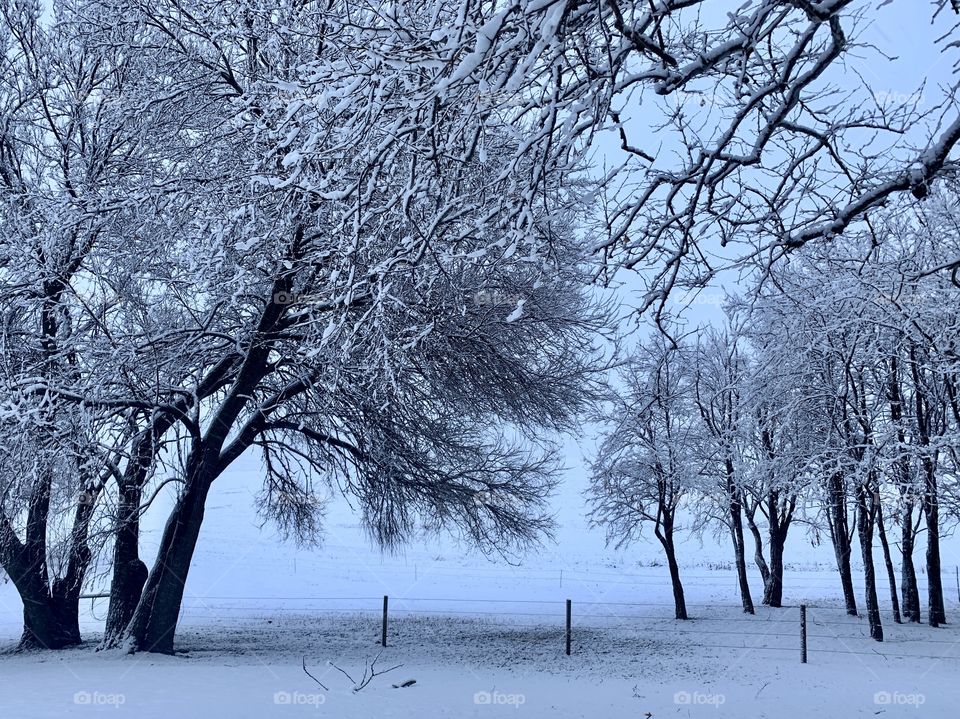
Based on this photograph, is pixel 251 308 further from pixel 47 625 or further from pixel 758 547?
pixel 758 547

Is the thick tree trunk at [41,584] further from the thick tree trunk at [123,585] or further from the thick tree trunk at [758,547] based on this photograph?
the thick tree trunk at [758,547]

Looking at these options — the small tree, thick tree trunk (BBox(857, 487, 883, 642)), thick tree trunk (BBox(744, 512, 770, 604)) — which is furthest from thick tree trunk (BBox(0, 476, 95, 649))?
thick tree trunk (BBox(744, 512, 770, 604))

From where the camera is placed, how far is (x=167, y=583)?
12273 millimetres

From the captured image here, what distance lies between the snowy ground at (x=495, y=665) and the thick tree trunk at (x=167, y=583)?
1.55 feet

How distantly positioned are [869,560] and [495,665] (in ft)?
26.3

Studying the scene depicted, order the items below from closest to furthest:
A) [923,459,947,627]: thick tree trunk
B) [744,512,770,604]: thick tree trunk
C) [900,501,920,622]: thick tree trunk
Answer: [923,459,947,627]: thick tree trunk, [900,501,920,622]: thick tree trunk, [744,512,770,604]: thick tree trunk

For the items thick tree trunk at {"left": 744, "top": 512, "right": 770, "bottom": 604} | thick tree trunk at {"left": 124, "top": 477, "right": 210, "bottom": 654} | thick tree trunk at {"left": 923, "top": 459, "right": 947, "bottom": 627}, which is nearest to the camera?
thick tree trunk at {"left": 124, "top": 477, "right": 210, "bottom": 654}

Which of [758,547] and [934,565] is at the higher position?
[758,547]

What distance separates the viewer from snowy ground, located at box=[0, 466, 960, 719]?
8812 mm

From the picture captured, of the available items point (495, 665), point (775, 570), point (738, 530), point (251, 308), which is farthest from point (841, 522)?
point (251, 308)

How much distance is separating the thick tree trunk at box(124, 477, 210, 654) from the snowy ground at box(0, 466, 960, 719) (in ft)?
1.55

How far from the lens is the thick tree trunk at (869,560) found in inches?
607

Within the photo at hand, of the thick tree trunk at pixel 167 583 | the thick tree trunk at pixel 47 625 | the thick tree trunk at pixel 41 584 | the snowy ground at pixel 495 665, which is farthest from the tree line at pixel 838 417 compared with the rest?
the thick tree trunk at pixel 47 625

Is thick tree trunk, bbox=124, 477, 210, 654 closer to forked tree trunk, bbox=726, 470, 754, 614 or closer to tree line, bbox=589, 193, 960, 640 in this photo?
tree line, bbox=589, 193, 960, 640
